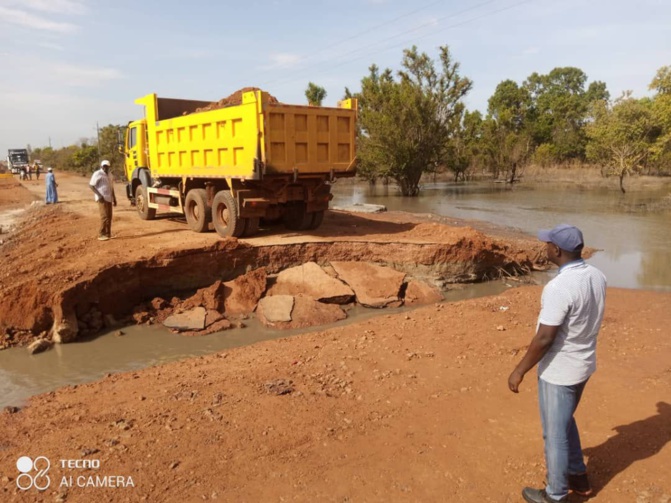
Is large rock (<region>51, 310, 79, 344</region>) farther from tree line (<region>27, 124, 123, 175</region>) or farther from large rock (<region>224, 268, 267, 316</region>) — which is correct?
tree line (<region>27, 124, 123, 175</region>)

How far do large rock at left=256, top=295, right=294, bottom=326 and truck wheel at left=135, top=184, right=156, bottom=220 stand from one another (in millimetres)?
6258

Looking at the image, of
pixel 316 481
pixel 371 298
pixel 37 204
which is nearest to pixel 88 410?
pixel 316 481

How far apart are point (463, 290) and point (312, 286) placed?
3084mm

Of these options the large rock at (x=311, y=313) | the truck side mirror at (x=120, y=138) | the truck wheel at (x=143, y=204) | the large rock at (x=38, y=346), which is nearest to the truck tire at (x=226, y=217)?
the large rock at (x=311, y=313)

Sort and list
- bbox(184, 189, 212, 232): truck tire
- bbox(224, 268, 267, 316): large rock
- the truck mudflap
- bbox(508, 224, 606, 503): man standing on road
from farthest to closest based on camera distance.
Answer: the truck mudflap, bbox(184, 189, 212, 232): truck tire, bbox(224, 268, 267, 316): large rock, bbox(508, 224, 606, 503): man standing on road

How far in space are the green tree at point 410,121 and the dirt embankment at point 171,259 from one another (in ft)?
52.6

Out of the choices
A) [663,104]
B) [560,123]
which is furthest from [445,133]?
[560,123]

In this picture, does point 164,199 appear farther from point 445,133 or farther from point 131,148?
point 445,133

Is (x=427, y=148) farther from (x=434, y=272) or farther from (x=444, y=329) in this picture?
(x=444, y=329)

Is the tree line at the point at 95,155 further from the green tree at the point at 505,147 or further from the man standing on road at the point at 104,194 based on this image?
the green tree at the point at 505,147

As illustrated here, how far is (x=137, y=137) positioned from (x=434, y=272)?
27.3 feet

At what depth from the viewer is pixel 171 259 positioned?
793cm

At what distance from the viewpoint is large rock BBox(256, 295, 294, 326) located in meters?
7.32

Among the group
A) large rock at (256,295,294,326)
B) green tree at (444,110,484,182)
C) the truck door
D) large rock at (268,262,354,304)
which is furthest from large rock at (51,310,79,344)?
green tree at (444,110,484,182)
